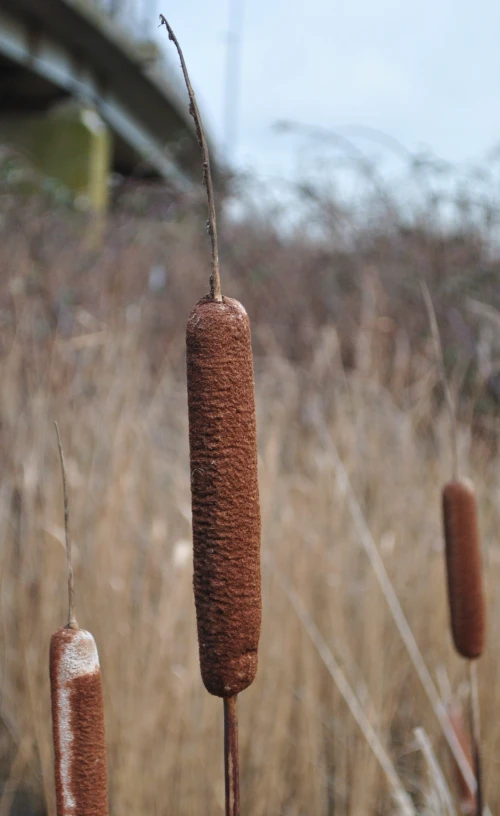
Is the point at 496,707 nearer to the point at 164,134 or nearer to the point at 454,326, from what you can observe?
the point at 454,326

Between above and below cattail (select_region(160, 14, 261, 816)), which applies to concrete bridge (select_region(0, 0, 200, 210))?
above

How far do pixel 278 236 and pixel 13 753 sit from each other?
191 inches

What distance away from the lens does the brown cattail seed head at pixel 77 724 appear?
0.48 metres

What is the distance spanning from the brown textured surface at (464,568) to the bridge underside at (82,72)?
7611 millimetres

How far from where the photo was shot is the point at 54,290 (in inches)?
157

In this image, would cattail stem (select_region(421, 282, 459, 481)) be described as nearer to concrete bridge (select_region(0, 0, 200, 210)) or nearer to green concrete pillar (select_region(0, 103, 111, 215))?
concrete bridge (select_region(0, 0, 200, 210))

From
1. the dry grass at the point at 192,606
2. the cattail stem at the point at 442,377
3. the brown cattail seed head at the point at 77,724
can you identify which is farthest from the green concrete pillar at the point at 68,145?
the brown cattail seed head at the point at 77,724

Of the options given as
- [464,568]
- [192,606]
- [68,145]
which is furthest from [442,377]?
[68,145]

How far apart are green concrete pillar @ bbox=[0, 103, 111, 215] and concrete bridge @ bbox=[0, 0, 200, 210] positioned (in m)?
0.01

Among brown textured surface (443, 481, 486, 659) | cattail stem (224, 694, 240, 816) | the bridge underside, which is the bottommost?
cattail stem (224, 694, 240, 816)

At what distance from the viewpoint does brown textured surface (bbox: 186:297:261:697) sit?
0.45 m

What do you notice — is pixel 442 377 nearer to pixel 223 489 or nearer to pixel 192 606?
pixel 223 489

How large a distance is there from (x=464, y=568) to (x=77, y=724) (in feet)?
1.46

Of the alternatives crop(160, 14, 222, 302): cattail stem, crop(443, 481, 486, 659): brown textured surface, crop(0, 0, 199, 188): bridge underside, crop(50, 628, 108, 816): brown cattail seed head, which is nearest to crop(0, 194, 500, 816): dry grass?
crop(443, 481, 486, 659): brown textured surface
